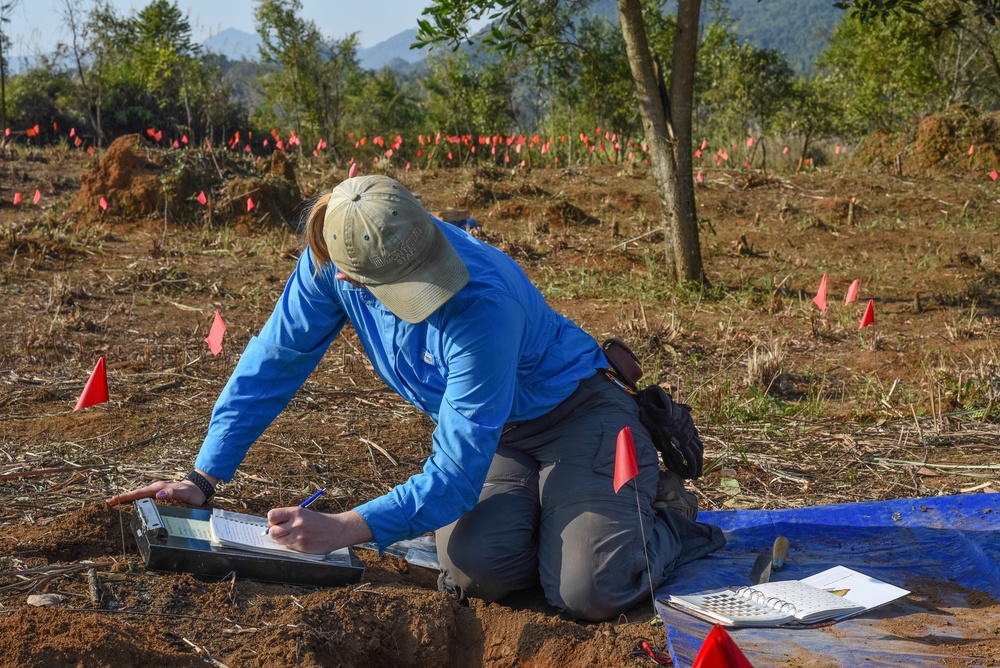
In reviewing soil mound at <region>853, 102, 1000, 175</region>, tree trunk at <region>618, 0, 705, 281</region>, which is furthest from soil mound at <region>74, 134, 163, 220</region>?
soil mound at <region>853, 102, 1000, 175</region>

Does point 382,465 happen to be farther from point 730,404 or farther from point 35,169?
point 35,169

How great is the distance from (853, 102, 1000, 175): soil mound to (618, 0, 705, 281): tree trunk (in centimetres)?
550

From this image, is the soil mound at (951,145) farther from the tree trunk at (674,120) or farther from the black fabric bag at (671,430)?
the black fabric bag at (671,430)

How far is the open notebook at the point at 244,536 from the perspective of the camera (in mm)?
2543

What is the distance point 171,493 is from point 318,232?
888 millimetres

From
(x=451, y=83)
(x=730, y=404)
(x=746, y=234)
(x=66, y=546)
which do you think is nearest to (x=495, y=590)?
(x=66, y=546)

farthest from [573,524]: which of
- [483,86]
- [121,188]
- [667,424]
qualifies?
[483,86]

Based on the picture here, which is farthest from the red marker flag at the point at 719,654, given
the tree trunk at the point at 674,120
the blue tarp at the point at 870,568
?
the tree trunk at the point at 674,120

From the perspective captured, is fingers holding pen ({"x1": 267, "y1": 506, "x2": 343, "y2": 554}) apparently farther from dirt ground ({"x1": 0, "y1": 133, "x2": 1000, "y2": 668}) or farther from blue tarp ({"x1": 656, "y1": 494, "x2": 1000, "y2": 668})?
blue tarp ({"x1": 656, "y1": 494, "x2": 1000, "y2": 668})

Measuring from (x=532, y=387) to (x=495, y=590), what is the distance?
24.5 inches

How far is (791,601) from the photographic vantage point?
2.68 m

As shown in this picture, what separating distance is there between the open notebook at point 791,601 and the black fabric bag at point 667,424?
1.63 feet

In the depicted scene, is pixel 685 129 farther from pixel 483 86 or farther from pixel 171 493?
pixel 483 86

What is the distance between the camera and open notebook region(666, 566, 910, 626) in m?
2.59
